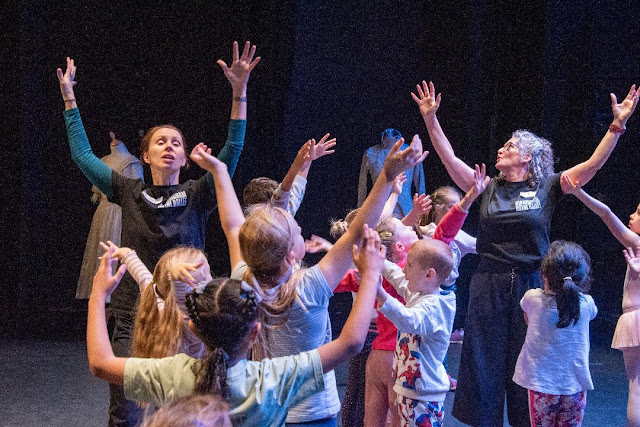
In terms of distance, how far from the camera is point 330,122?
7.17 metres

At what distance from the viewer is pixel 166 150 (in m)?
3.00

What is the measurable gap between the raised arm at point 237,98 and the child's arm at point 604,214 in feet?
5.20

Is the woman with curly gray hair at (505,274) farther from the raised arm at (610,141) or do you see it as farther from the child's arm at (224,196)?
the child's arm at (224,196)

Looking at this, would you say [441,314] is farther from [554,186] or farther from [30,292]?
[30,292]

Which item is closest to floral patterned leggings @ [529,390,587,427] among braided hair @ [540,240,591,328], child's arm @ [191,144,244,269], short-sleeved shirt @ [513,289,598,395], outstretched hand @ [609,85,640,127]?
short-sleeved shirt @ [513,289,598,395]

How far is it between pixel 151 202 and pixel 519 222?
171 cm

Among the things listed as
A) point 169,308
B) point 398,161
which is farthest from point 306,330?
point 398,161

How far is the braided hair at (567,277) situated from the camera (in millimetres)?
2994

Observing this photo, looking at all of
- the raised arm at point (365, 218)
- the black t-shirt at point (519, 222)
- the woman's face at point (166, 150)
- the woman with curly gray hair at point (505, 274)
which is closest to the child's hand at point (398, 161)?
the raised arm at point (365, 218)

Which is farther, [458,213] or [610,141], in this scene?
[610,141]

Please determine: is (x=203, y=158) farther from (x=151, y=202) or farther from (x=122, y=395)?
(x=122, y=395)

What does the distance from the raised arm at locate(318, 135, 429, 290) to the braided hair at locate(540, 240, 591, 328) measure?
1.23 meters

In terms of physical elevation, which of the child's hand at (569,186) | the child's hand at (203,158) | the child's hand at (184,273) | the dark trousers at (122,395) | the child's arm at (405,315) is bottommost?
the dark trousers at (122,395)

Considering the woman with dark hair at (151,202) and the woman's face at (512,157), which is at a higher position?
the woman's face at (512,157)
